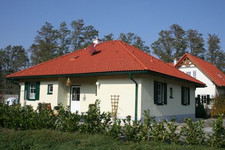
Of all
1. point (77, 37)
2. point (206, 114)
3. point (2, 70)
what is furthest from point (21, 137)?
point (2, 70)

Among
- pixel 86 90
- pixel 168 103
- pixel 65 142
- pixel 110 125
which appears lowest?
pixel 65 142

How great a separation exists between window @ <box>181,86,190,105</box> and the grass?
443 inches

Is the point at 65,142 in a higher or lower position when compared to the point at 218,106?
lower

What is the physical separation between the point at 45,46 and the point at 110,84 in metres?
37.4

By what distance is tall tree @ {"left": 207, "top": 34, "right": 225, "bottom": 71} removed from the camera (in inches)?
2359

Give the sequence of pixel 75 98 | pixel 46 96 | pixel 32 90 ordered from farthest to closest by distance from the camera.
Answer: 1. pixel 32 90
2. pixel 46 96
3. pixel 75 98

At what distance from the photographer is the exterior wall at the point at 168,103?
541 inches

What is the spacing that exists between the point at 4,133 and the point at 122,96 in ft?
21.4

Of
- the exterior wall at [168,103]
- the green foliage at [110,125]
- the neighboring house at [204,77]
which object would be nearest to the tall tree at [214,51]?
the neighboring house at [204,77]

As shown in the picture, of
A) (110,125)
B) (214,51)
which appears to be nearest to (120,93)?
(110,125)

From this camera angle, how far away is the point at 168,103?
Result: 637 inches

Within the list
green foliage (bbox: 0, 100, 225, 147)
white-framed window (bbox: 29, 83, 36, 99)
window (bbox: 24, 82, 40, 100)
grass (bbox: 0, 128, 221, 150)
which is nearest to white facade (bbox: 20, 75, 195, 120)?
window (bbox: 24, 82, 40, 100)

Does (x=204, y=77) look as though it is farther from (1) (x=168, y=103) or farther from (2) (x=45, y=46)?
(2) (x=45, y=46)

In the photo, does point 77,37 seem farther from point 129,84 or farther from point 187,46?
point 129,84
